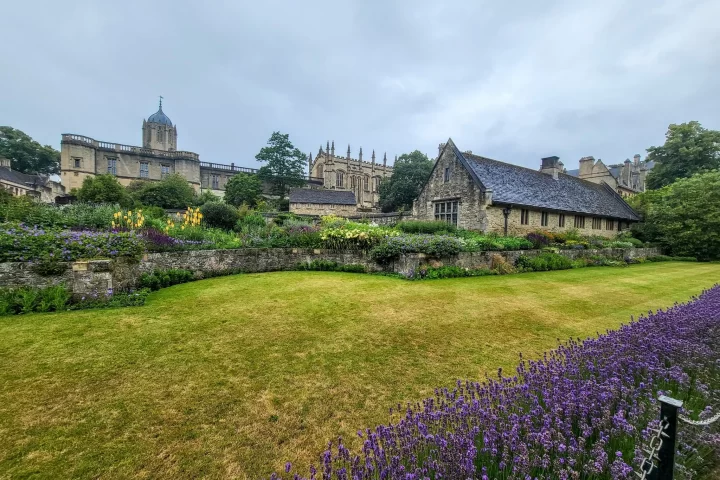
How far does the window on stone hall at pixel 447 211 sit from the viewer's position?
1953 centimetres

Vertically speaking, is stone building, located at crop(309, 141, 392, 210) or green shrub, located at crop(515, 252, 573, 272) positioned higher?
stone building, located at crop(309, 141, 392, 210)

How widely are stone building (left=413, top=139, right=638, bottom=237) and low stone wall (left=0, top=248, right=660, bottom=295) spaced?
149 inches

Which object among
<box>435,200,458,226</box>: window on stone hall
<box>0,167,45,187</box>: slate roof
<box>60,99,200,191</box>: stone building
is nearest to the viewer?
<box>435,200,458,226</box>: window on stone hall

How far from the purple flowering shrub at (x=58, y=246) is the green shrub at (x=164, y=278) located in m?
0.71

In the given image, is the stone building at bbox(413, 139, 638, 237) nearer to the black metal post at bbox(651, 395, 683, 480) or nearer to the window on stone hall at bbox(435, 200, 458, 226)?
the window on stone hall at bbox(435, 200, 458, 226)

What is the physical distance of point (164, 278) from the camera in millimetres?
8641

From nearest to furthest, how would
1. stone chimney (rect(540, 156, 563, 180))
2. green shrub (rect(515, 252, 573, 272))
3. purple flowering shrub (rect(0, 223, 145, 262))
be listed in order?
purple flowering shrub (rect(0, 223, 145, 262))
green shrub (rect(515, 252, 573, 272))
stone chimney (rect(540, 156, 563, 180))

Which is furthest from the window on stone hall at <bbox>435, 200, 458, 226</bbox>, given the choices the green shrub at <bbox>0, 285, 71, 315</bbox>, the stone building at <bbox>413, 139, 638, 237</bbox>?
the green shrub at <bbox>0, 285, 71, 315</bbox>

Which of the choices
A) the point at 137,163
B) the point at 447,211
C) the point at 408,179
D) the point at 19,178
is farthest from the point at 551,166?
the point at 19,178

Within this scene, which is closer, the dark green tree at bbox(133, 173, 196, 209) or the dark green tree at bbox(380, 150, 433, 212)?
the dark green tree at bbox(133, 173, 196, 209)

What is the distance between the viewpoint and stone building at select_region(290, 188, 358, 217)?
39.4 meters

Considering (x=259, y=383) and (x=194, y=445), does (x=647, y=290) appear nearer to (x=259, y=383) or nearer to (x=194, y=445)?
(x=259, y=383)

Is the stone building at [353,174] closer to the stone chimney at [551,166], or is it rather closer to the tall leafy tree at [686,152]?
the stone chimney at [551,166]

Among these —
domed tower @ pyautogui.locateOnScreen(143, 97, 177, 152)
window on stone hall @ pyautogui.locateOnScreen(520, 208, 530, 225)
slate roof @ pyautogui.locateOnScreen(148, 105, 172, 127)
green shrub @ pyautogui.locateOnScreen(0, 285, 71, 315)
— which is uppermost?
slate roof @ pyautogui.locateOnScreen(148, 105, 172, 127)
